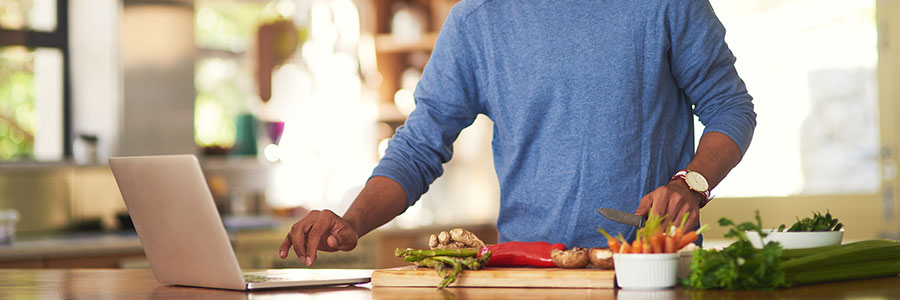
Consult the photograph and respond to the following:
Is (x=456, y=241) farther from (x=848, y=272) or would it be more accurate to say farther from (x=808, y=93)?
(x=808, y=93)

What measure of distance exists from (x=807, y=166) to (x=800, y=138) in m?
0.14

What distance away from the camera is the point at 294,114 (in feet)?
16.6

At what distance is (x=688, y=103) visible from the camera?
6.40 feet

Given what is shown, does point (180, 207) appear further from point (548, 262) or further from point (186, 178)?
point (548, 262)

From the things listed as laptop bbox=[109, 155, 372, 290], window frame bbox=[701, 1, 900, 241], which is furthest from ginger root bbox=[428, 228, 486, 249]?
window frame bbox=[701, 1, 900, 241]

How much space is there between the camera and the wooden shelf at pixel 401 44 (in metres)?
5.26

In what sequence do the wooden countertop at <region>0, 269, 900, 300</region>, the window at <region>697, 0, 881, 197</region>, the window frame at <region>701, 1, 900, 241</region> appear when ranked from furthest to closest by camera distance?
the window at <region>697, 0, 881, 197</region>
the window frame at <region>701, 1, 900, 241</region>
the wooden countertop at <region>0, 269, 900, 300</region>

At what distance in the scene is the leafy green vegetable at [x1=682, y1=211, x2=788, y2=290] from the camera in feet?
4.17

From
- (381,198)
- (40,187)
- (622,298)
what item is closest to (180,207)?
(381,198)

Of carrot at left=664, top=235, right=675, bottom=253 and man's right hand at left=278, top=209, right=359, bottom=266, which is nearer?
carrot at left=664, top=235, right=675, bottom=253

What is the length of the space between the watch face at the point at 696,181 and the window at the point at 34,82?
11.1ft

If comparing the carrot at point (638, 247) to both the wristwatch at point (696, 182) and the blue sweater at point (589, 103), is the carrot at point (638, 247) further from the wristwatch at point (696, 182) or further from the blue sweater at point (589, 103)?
the blue sweater at point (589, 103)

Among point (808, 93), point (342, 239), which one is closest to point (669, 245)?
point (342, 239)

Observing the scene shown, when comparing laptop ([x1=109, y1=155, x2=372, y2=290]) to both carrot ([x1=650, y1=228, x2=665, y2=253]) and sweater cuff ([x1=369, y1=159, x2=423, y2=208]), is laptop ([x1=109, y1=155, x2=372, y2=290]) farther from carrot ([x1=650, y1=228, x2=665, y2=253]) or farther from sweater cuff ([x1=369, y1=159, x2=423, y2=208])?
carrot ([x1=650, y1=228, x2=665, y2=253])
